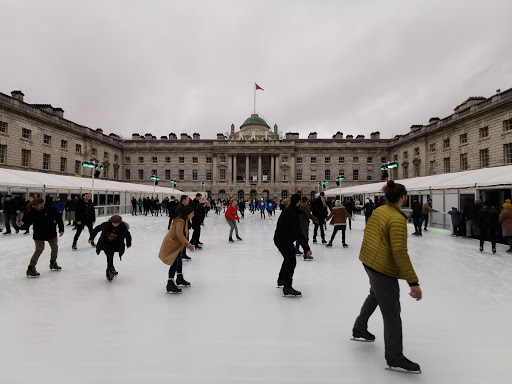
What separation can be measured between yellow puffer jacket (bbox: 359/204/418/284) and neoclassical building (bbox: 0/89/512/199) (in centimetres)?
3735

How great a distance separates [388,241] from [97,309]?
13.6 feet

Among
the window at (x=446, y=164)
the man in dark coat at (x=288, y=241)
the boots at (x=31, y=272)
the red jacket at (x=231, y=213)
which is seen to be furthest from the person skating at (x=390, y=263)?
the window at (x=446, y=164)

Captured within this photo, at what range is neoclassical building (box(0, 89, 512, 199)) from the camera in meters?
35.8

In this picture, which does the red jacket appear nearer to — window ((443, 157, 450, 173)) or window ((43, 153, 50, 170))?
window ((43, 153, 50, 170))

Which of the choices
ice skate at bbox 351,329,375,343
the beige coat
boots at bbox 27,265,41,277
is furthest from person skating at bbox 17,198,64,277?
ice skate at bbox 351,329,375,343

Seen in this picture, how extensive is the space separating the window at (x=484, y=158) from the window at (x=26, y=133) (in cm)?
4819

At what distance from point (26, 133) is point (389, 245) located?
39.9m

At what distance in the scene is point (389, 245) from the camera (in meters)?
2.61

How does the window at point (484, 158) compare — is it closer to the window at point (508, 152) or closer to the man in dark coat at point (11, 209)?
the window at point (508, 152)

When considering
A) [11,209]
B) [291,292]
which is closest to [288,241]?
[291,292]

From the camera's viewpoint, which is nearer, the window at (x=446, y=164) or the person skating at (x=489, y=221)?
the person skating at (x=489, y=221)

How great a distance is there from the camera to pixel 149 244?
1025 centimetres

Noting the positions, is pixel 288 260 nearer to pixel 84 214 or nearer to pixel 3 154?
pixel 84 214

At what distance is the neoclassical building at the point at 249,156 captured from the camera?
1407 inches
